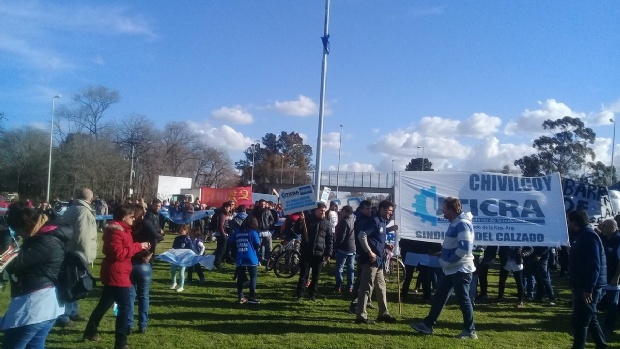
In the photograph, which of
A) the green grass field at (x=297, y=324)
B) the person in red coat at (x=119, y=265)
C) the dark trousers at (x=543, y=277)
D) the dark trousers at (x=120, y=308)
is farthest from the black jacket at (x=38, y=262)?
the dark trousers at (x=543, y=277)

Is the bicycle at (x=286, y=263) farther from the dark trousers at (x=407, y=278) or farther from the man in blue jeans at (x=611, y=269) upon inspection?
the man in blue jeans at (x=611, y=269)

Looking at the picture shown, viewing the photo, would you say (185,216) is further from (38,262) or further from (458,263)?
(38,262)

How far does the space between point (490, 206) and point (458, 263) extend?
2.50 m

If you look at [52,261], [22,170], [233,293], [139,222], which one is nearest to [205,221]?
[233,293]

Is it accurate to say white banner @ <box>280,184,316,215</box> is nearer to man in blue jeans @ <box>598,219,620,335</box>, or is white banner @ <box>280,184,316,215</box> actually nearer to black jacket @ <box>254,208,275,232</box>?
black jacket @ <box>254,208,275,232</box>

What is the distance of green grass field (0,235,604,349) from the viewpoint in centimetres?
681

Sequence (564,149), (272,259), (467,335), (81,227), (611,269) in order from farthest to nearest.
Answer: (564,149), (272,259), (611,269), (467,335), (81,227)

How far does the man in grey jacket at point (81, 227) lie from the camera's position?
697cm

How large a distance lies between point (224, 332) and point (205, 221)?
1903cm

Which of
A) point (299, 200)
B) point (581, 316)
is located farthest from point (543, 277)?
point (299, 200)

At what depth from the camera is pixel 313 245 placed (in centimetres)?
958

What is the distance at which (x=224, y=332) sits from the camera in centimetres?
726

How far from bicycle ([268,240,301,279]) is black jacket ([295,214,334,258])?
110 inches

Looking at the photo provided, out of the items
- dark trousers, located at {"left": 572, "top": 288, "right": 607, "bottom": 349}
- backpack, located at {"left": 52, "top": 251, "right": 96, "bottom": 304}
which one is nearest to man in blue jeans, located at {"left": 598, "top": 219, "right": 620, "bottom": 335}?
dark trousers, located at {"left": 572, "top": 288, "right": 607, "bottom": 349}
